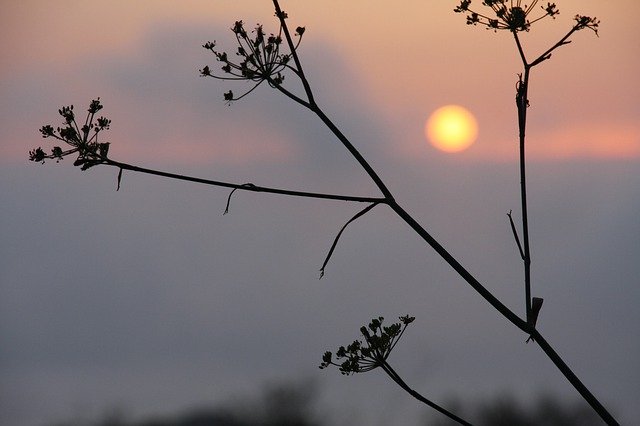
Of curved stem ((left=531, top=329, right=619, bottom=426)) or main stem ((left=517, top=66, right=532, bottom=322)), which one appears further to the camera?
main stem ((left=517, top=66, right=532, bottom=322))

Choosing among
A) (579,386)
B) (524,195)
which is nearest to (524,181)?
(524,195)

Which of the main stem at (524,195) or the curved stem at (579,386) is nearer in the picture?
the curved stem at (579,386)

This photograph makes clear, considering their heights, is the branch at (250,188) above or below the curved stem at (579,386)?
above

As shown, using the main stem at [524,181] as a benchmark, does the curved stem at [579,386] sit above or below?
below

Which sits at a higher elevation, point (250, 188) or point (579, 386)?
point (250, 188)

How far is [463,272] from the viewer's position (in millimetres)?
4000

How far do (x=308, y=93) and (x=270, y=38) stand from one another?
3.67ft

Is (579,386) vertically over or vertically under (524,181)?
under

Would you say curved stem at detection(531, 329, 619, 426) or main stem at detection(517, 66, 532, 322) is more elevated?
main stem at detection(517, 66, 532, 322)

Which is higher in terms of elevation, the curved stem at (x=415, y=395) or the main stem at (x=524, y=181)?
the main stem at (x=524, y=181)

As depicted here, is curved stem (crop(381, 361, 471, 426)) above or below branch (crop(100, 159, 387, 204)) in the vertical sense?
below

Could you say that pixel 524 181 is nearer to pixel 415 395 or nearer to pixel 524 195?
pixel 524 195

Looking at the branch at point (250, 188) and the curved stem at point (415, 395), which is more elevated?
the branch at point (250, 188)

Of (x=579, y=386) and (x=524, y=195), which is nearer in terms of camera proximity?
(x=579, y=386)
